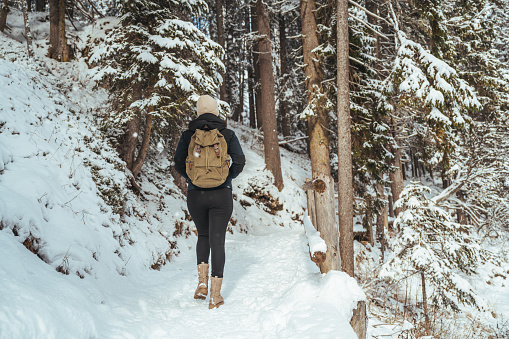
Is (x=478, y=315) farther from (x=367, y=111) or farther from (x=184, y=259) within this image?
(x=184, y=259)

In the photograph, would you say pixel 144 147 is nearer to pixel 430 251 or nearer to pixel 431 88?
pixel 431 88

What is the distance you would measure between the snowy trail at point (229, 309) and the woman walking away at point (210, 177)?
37 centimetres

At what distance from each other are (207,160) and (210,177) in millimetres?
206

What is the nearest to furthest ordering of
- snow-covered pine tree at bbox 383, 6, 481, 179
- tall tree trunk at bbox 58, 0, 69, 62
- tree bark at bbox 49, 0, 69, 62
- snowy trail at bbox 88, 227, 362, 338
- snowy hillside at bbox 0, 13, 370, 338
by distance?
snowy hillside at bbox 0, 13, 370, 338, snowy trail at bbox 88, 227, 362, 338, snow-covered pine tree at bbox 383, 6, 481, 179, tall tree trunk at bbox 58, 0, 69, 62, tree bark at bbox 49, 0, 69, 62

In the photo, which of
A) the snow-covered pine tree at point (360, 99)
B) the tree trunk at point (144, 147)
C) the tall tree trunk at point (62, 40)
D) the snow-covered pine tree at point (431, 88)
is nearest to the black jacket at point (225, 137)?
the tree trunk at point (144, 147)

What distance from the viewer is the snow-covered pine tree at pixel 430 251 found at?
7.23 m

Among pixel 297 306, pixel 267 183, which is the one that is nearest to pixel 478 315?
pixel 267 183

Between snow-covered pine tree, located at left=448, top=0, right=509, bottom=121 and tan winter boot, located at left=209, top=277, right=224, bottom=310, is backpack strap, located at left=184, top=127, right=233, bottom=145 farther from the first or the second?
snow-covered pine tree, located at left=448, top=0, right=509, bottom=121

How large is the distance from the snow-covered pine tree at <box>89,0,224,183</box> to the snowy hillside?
4.18ft

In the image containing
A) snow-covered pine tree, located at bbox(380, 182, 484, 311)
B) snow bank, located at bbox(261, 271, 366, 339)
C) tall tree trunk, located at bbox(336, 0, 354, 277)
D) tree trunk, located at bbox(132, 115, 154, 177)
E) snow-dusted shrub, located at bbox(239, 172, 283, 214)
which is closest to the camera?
snow bank, located at bbox(261, 271, 366, 339)

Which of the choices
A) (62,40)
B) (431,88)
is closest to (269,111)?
(431,88)

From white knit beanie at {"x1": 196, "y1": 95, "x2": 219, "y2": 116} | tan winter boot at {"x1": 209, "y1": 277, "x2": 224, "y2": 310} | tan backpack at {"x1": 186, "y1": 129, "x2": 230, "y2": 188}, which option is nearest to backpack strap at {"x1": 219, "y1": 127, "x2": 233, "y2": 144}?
tan backpack at {"x1": 186, "y1": 129, "x2": 230, "y2": 188}

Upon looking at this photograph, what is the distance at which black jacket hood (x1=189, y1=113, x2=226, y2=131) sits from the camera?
141 inches

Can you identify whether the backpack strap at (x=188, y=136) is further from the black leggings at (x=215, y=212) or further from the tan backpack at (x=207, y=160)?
the black leggings at (x=215, y=212)
